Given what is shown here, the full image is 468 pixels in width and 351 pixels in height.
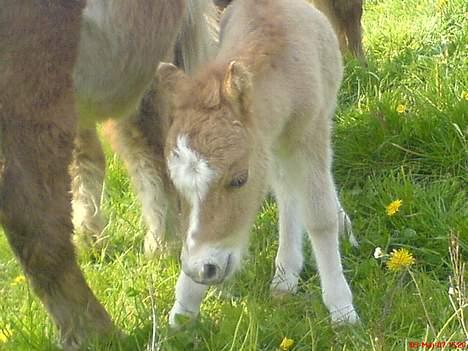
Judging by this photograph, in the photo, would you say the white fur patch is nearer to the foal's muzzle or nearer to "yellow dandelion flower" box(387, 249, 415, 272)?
the foal's muzzle

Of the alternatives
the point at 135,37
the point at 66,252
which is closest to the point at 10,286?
the point at 66,252

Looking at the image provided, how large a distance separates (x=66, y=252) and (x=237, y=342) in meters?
0.72

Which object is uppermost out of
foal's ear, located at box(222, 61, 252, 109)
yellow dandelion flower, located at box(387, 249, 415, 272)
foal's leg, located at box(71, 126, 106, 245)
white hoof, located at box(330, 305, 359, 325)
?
foal's ear, located at box(222, 61, 252, 109)

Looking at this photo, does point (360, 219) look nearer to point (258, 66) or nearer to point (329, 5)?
point (258, 66)

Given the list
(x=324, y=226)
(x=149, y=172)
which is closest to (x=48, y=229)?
(x=324, y=226)

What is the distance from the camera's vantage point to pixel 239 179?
3275mm

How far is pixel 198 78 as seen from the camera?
345 centimetres

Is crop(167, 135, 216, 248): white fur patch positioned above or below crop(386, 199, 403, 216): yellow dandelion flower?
above

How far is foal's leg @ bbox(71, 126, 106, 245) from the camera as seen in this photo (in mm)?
5211

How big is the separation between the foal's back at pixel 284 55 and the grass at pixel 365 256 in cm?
74

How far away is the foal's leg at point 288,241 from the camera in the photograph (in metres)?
4.25

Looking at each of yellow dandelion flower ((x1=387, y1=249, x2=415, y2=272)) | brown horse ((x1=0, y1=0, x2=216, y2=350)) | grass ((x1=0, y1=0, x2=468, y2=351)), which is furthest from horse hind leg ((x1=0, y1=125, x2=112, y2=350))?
yellow dandelion flower ((x1=387, y1=249, x2=415, y2=272))

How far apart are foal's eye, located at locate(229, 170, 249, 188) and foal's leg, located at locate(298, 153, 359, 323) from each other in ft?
1.85

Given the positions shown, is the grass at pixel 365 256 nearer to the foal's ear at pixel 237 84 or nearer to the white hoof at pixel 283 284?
the white hoof at pixel 283 284
